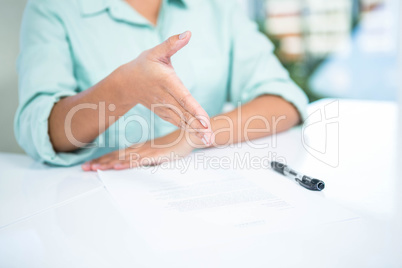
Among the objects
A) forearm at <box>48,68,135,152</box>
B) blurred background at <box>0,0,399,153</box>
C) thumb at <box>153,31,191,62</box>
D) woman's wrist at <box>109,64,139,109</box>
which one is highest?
thumb at <box>153,31,191,62</box>

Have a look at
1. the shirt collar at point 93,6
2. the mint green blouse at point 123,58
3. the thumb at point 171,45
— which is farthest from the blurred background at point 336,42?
the thumb at point 171,45

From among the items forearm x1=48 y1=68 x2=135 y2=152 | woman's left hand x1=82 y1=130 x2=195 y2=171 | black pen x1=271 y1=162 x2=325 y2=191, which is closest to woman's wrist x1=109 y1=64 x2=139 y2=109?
forearm x1=48 y1=68 x2=135 y2=152

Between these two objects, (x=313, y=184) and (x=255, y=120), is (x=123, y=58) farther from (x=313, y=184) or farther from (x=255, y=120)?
(x=313, y=184)

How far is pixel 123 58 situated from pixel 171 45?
387 millimetres

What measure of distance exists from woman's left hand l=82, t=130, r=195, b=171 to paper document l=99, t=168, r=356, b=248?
57 millimetres

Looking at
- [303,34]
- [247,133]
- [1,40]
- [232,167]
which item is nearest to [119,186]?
[232,167]

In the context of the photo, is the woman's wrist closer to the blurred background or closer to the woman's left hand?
the woman's left hand

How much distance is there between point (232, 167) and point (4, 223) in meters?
0.36

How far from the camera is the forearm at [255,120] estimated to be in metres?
0.79

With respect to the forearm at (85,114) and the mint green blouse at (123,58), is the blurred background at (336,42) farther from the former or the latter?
the forearm at (85,114)

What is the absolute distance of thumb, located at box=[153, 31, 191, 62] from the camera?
1.64 ft

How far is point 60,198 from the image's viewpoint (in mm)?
544

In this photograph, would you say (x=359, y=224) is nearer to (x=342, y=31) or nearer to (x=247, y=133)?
(x=247, y=133)

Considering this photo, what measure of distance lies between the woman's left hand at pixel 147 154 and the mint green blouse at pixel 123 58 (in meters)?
0.07
